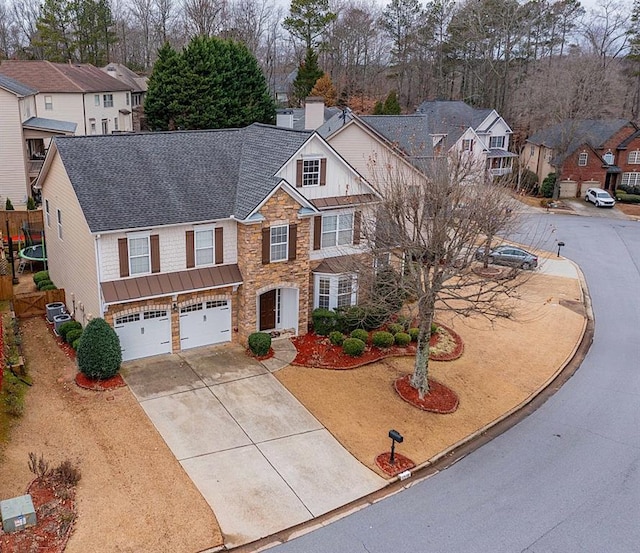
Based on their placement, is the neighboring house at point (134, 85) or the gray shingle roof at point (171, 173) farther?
the neighboring house at point (134, 85)

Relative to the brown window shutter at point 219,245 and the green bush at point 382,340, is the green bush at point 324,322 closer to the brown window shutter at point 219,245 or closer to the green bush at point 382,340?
the green bush at point 382,340

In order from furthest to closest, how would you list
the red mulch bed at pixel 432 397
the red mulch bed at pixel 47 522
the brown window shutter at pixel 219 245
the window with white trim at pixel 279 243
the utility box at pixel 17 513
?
the window with white trim at pixel 279 243 < the brown window shutter at pixel 219 245 < the red mulch bed at pixel 432 397 < the utility box at pixel 17 513 < the red mulch bed at pixel 47 522

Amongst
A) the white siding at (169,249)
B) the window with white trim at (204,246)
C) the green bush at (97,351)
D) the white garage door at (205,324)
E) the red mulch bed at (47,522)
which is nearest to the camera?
the red mulch bed at (47,522)

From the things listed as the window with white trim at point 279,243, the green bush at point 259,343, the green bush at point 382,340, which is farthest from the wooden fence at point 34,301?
the green bush at point 382,340

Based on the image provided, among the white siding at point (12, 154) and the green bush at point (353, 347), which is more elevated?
the white siding at point (12, 154)

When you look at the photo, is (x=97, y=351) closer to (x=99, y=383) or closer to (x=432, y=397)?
(x=99, y=383)

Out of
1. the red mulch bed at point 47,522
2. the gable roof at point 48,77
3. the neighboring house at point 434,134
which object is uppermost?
the gable roof at point 48,77

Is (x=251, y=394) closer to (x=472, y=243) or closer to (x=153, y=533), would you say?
(x=153, y=533)

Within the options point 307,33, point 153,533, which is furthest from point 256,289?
point 307,33
